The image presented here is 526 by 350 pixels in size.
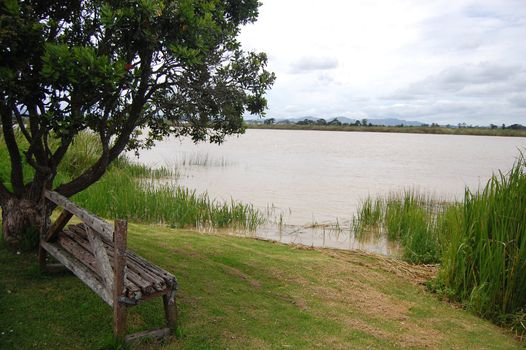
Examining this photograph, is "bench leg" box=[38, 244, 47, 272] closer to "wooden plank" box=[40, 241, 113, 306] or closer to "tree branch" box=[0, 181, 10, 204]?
"wooden plank" box=[40, 241, 113, 306]

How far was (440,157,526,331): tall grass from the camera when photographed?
5.91 meters

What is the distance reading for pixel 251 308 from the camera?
520cm

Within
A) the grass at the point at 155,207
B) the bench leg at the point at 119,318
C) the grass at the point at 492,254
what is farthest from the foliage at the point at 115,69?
the grass at the point at 155,207

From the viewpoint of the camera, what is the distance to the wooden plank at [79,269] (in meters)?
3.95

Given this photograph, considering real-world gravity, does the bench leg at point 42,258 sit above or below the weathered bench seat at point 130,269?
below

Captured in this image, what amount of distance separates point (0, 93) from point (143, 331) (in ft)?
8.13

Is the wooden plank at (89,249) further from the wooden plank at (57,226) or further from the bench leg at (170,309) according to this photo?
the bench leg at (170,309)

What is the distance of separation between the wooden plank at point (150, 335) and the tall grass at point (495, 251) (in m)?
4.27

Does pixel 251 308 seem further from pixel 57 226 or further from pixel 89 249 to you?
pixel 57 226

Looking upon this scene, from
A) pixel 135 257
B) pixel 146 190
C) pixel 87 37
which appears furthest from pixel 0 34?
pixel 146 190

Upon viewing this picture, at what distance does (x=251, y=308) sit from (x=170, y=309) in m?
1.30

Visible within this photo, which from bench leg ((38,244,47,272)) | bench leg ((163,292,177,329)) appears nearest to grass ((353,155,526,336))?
bench leg ((163,292,177,329))

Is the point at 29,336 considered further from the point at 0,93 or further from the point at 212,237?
the point at 212,237

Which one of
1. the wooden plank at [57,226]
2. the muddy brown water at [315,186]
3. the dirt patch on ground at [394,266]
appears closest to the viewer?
the wooden plank at [57,226]
